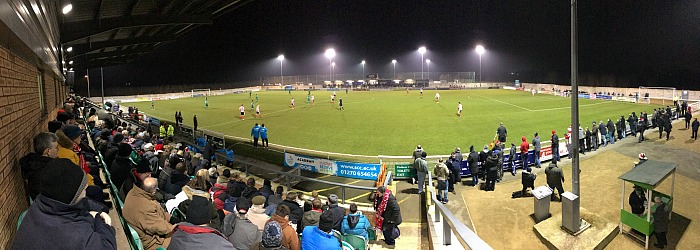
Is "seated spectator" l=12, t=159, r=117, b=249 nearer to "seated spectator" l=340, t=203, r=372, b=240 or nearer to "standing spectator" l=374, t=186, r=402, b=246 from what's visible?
"seated spectator" l=340, t=203, r=372, b=240

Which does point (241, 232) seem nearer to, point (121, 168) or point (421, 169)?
point (121, 168)

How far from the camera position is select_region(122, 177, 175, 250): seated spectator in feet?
13.3

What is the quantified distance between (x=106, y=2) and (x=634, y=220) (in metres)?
18.1

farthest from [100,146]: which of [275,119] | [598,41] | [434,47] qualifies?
[434,47]

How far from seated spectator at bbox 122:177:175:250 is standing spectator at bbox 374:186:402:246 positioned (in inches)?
194

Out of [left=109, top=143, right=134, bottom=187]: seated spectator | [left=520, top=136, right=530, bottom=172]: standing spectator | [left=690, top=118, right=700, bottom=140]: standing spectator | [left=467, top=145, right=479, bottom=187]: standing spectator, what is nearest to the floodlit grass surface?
[left=520, top=136, right=530, bottom=172]: standing spectator

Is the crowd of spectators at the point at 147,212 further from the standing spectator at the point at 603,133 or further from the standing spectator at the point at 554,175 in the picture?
the standing spectator at the point at 603,133

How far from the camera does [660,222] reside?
356 inches

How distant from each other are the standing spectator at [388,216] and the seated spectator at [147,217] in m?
4.93

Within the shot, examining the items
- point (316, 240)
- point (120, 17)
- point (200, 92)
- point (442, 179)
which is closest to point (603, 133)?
point (442, 179)

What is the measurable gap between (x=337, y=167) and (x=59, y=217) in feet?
43.4

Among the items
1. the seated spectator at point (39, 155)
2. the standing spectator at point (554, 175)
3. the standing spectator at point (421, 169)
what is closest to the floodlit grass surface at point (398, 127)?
the standing spectator at point (421, 169)

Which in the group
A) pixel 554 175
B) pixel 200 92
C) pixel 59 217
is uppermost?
pixel 200 92

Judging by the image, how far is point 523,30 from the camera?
260 ft
